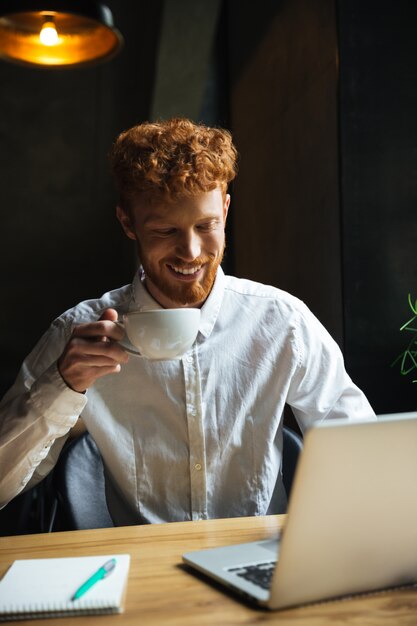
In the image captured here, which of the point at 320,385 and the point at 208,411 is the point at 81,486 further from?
the point at 320,385

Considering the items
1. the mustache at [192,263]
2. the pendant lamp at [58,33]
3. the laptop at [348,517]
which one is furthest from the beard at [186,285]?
the laptop at [348,517]

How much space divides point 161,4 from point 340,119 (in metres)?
2.20

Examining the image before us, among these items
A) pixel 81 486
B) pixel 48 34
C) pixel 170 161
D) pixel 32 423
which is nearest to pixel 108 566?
pixel 32 423

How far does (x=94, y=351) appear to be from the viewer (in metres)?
1.25

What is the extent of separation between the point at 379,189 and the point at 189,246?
171 cm

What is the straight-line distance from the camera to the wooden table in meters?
0.84

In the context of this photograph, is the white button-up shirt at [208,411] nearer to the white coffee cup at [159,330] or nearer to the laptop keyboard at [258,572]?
the white coffee cup at [159,330]

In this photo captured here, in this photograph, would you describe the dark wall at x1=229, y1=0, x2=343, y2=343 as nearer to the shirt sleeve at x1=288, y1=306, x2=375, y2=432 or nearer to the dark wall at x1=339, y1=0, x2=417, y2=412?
the dark wall at x1=339, y1=0, x2=417, y2=412

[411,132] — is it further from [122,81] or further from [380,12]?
[122,81]

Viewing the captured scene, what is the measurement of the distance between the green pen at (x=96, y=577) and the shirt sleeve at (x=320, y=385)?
0.87 metres

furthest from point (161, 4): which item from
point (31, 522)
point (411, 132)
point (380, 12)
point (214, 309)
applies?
point (31, 522)

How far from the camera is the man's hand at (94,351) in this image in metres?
1.25

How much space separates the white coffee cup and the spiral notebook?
0.33m

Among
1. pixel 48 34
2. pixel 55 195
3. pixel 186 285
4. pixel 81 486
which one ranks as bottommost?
pixel 81 486
